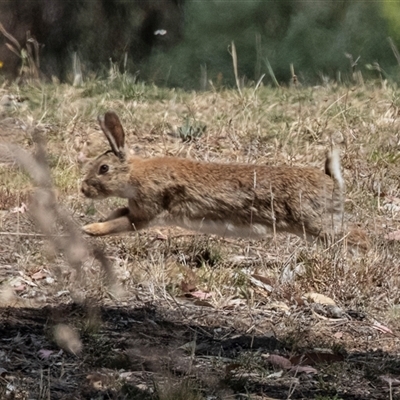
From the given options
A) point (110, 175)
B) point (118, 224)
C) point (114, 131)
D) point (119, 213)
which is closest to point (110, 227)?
point (118, 224)

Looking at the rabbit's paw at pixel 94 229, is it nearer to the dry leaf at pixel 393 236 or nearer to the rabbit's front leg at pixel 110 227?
the rabbit's front leg at pixel 110 227

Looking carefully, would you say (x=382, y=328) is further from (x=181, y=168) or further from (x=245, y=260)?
(x=181, y=168)

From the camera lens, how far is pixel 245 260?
6.19 metres

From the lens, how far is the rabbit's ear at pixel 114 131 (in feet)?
21.0

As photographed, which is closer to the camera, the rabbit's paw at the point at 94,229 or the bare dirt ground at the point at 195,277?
the bare dirt ground at the point at 195,277

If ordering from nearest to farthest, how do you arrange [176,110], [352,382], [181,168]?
[352,382] → [181,168] → [176,110]

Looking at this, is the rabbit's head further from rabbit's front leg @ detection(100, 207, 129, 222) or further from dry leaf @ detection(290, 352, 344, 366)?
dry leaf @ detection(290, 352, 344, 366)

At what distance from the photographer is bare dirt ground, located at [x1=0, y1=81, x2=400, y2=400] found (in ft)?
12.6

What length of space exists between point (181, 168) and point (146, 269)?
46.3 inches

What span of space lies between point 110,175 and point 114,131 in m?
0.34

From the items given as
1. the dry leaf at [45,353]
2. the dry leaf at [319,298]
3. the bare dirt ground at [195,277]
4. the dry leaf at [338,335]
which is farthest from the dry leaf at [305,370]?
the dry leaf at [319,298]

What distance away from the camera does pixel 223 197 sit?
21.0ft

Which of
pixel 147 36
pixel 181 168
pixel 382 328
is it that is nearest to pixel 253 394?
pixel 382 328

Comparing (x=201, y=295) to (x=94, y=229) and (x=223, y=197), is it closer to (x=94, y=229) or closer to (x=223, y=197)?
(x=223, y=197)
